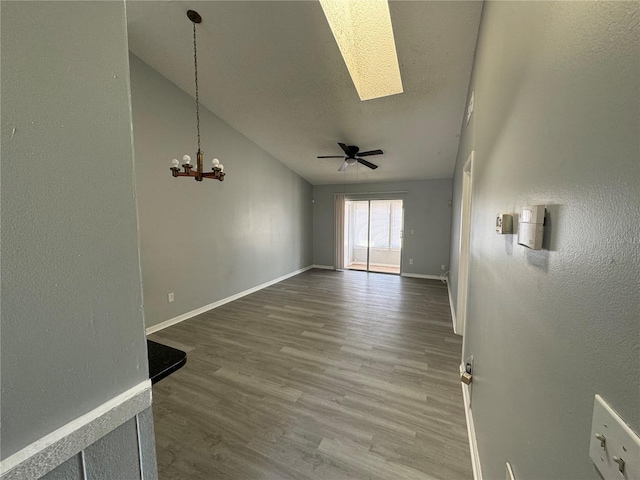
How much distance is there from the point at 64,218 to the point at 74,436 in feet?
1.51

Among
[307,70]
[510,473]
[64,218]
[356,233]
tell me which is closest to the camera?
[64,218]

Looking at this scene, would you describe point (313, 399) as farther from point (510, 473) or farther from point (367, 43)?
point (367, 43)

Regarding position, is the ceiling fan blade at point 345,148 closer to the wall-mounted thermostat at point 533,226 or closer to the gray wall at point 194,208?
the gray wall at point 194,208

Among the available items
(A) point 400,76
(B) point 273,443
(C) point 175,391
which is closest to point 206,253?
(C) point 175,391

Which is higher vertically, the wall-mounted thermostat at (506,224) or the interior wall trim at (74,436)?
the wall-mounted thermostat at (506,224)

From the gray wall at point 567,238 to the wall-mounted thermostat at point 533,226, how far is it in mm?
26

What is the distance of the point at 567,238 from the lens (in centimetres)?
53

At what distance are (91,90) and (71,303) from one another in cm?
47

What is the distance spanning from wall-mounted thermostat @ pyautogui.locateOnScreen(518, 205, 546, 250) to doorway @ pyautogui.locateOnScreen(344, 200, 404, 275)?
Answer: 618 centimetres

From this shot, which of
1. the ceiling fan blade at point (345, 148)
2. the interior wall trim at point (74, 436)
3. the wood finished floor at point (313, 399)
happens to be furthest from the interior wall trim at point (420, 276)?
the interior wall trim at point (74, 436)

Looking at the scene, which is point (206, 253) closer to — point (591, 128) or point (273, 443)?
point (273, 443)

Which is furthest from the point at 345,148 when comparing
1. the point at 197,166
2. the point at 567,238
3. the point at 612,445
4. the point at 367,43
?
the point at 612,445

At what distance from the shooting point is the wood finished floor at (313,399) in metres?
1.45

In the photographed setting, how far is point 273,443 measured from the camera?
5.14ft
